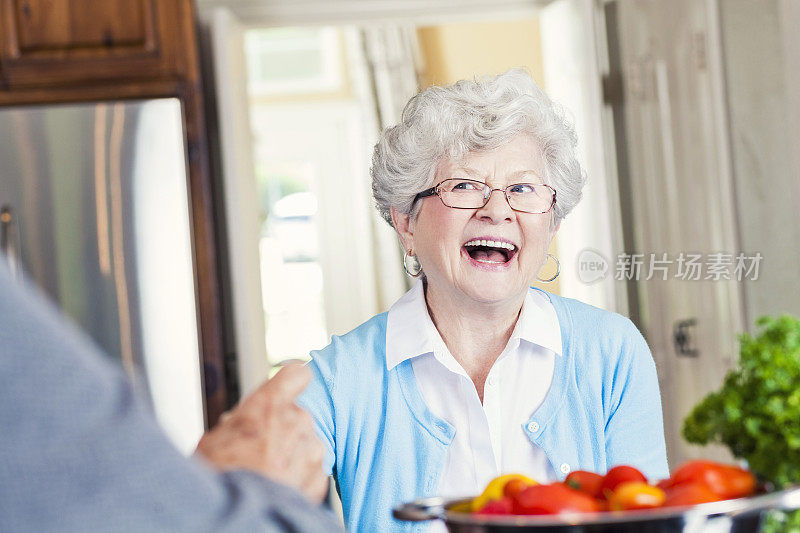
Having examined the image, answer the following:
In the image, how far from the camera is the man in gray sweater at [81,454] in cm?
52

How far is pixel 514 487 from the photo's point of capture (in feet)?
2.56

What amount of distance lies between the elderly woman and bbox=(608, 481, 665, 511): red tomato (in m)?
0.61

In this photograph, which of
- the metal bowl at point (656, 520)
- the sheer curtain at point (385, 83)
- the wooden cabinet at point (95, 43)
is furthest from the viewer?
the sheer curtain at point (385, 83)

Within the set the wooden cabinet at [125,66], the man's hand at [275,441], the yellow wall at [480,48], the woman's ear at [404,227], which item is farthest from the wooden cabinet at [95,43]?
the man's hand at [275,441]

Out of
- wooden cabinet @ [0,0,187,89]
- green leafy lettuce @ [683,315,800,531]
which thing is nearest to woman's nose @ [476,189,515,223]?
green leafy lettuce @ [683,315,800,531]

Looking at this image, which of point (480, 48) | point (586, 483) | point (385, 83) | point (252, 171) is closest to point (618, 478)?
point (586, 483)

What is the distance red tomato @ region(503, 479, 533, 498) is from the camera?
30.4 inches

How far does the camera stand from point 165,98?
9.25 feet

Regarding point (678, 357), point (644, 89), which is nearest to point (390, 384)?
point (678, 357)

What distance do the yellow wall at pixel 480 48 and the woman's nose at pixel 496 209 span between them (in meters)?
2.61

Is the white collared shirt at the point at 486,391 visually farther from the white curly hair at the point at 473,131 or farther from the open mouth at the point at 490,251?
the white curly hair at the point at 473,131

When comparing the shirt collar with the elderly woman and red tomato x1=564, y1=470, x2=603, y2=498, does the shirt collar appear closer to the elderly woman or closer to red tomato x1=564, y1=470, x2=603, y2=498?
the elderly woman

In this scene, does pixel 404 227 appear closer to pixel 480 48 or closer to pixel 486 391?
pixel 486 391

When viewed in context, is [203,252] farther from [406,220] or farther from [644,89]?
[644,89]
